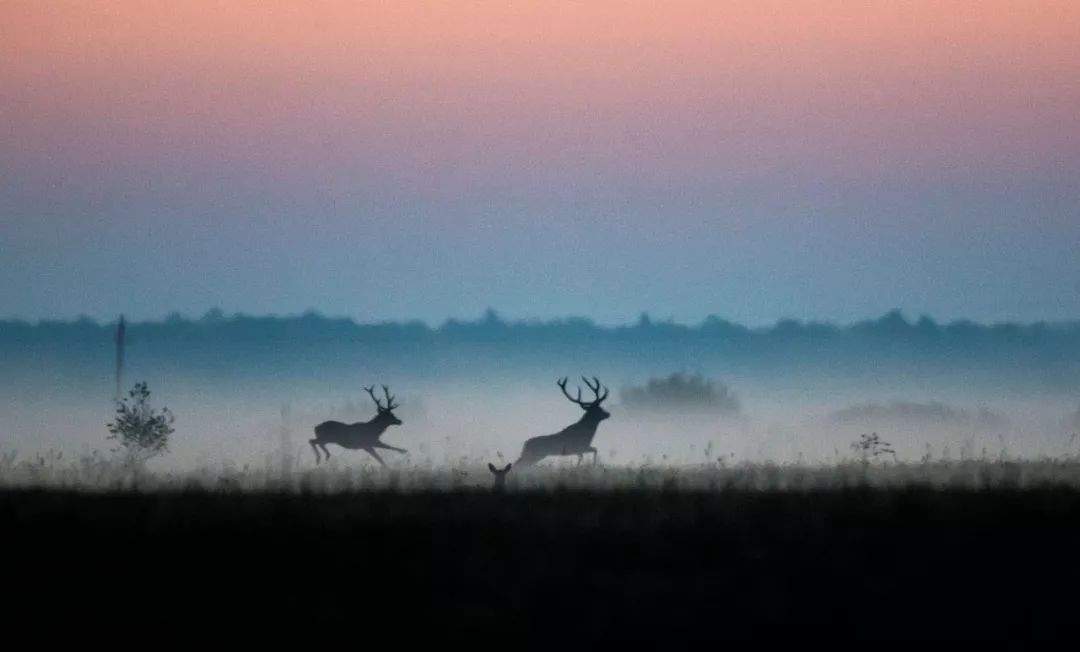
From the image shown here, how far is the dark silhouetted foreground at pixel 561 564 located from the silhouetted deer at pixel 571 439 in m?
10.2

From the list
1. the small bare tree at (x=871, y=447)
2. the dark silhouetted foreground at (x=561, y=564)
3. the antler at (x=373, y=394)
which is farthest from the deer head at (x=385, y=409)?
the dark silhouetted foreground at (x=561, y=564)

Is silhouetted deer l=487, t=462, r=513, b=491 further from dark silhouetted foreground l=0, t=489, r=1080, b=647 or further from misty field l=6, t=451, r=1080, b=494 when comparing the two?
dark silhouetted foreground l=0, t=489, r=1080, b=647

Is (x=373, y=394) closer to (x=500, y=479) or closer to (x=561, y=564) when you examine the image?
(x=500, y=479)

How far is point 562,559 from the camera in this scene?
10539 mm

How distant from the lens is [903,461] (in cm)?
1925

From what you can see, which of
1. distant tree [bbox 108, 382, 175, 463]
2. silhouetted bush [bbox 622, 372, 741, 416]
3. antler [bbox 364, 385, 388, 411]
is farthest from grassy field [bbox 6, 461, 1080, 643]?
silhouetted bush [bbox 622, 372, 741, 416]

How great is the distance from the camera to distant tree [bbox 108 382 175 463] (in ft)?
75.7

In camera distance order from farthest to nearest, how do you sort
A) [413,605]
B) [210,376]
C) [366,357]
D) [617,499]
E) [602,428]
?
1. [366,357]
2. [210,376]
3. [602,428]
4. [617,499]
5. [413,605]

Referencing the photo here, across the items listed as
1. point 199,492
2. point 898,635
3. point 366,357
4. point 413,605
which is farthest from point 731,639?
point 366,357

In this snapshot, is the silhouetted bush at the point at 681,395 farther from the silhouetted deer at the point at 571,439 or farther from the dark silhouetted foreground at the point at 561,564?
the dark silhouetted foreground at the point at 561,564

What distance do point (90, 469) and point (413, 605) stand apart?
381 inches

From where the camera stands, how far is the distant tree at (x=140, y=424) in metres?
23.1

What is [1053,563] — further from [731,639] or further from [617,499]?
[617,499]

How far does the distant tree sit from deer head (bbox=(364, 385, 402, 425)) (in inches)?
143
